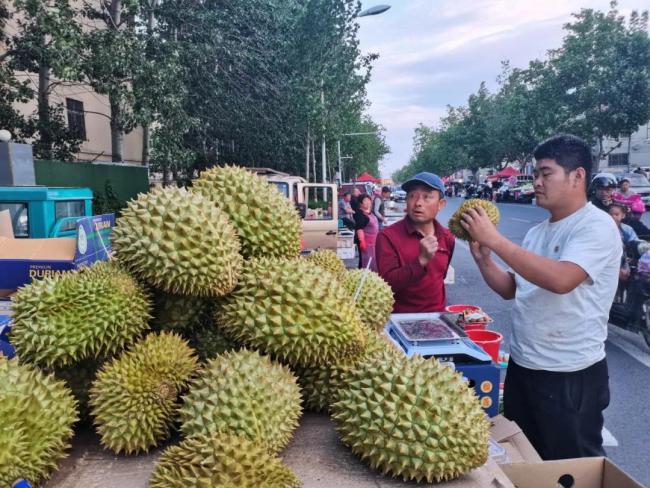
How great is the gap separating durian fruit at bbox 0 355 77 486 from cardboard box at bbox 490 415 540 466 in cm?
162

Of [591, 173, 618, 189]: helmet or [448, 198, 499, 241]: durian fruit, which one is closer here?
[448, 198, 499, 241]: durian fruit

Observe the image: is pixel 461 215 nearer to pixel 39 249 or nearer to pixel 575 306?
pixel 575 306

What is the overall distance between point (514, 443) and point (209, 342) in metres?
1.35

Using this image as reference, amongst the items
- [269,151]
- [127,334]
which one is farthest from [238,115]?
[127,334]

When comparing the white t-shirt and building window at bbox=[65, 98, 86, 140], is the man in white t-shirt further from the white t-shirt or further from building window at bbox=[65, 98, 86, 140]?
building window at bbox=[65, 98, 86, 140]

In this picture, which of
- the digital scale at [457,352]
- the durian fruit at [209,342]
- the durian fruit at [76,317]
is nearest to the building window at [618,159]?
the digital scale at [457,352]

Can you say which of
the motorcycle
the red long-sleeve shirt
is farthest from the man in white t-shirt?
the motorcycle

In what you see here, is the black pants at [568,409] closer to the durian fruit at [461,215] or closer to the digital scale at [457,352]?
the digital scale at [457,352]

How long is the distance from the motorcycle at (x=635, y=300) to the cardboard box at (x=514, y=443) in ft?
15.4

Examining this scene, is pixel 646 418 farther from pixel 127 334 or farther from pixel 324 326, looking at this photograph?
pixel 127 334

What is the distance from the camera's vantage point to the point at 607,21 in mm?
31297

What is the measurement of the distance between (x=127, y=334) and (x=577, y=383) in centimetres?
212

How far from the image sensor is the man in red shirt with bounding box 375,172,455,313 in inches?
134

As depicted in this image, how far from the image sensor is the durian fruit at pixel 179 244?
161cm
